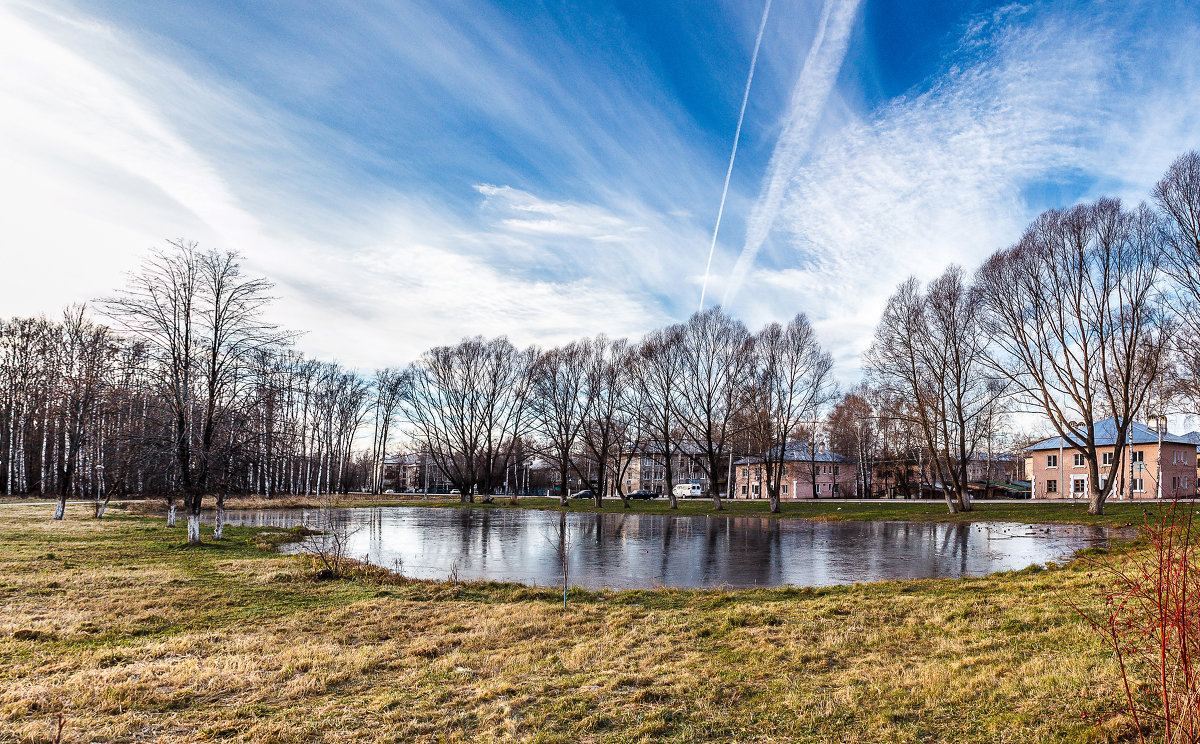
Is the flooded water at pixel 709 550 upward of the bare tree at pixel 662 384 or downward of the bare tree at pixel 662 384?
downward

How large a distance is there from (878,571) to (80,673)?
16.2m

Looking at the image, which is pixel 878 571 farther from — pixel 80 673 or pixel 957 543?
pixel 80 673

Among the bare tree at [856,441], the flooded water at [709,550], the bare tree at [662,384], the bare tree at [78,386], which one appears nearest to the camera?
the flooded water at [709,550]

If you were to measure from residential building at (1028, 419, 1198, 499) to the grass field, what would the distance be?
60.4 meters

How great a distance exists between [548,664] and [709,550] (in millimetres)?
15738

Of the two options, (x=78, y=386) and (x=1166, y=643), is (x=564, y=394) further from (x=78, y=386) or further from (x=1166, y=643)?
(x=1166, y=643)

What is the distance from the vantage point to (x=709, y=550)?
2222 centimetres

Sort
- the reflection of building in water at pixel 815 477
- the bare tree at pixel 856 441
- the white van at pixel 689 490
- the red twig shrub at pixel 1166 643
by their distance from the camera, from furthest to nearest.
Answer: the white van at pixel 689 490, the reflection of building in water at pixel 815 477, the bare tree at pixel 856 441, the red twig shrub at pixel 1166 643

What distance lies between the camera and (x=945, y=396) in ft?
126

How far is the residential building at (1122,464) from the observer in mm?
58125

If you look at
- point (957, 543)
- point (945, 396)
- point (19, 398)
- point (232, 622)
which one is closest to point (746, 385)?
point (945, 396)

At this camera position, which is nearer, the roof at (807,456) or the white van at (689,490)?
the roof at (807,456)

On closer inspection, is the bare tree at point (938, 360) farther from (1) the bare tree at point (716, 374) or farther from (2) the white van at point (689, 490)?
(2) the white van at point (689, 490)

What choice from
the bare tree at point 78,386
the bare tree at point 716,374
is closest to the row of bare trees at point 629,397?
the bare tree at point 716,374
